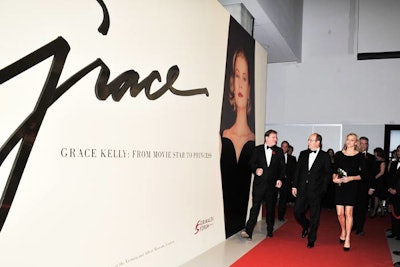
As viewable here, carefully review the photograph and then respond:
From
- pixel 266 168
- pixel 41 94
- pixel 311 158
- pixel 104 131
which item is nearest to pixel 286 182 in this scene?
pixel 266 168

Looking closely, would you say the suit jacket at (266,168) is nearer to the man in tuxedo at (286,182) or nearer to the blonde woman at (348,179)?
the blonde woman at (348,179)

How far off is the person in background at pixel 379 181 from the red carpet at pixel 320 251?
161 centimetres

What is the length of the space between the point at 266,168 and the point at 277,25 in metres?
3.20

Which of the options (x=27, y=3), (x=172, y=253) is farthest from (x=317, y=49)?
(x=27, y=3)

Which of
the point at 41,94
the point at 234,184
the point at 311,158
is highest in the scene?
the point at 41,94

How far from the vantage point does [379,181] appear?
8492 mm

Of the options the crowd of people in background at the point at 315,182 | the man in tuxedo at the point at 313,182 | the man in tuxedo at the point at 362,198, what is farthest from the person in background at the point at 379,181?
the man in tuxedo at the point at 313,182

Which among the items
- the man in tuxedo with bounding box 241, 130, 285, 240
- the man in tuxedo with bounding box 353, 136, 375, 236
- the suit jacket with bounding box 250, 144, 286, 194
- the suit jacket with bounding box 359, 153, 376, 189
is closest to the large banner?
the man in tuxedo with bounding box 241, 130, 285, 240

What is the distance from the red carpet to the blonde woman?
0.31 metres

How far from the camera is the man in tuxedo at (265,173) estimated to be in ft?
19.1

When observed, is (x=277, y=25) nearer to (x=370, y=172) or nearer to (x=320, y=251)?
(x=370, y=172)

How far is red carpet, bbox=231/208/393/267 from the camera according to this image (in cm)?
471

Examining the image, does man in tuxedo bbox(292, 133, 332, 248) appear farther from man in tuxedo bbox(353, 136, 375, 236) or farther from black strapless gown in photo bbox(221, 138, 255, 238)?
man in tuxedo bbox(353, 136, 375, 236)

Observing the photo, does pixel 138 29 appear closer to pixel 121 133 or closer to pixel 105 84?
pixel 105 84
